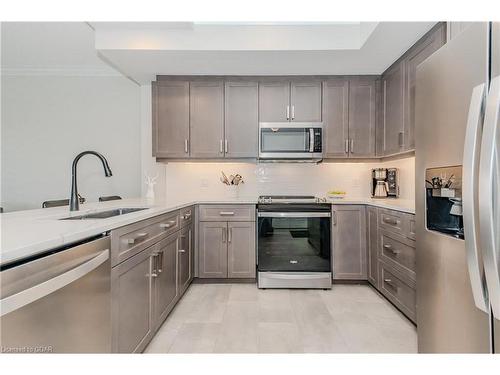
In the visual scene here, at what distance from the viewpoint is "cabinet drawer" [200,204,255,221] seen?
3.12 m

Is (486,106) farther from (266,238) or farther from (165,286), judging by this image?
(266,238)

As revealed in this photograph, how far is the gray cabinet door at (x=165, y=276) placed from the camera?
1939mm

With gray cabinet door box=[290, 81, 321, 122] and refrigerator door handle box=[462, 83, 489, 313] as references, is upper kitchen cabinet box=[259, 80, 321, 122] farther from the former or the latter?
refrigerator door handle box=[462, 83, 489, 313]

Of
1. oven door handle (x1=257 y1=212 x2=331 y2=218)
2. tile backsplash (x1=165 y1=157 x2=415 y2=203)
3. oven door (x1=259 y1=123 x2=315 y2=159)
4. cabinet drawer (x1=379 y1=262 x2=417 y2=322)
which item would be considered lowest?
cabinet drawer (x1=379 y1=262 x2=417 y2=322)

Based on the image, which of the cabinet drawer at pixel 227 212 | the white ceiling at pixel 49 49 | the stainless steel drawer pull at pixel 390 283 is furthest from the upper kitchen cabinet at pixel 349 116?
the white ceiling at pixel 49 49

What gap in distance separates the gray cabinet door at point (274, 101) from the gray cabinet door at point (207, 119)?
0.46 metres

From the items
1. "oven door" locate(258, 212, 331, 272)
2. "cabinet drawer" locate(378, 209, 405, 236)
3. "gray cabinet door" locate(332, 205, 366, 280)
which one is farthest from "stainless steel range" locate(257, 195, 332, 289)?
"cabinet drawer" locate(378, 209, 405, 236)

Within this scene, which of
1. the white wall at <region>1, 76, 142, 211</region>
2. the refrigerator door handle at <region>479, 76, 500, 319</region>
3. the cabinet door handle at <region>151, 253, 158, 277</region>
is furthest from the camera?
the white wall at <region>1, 76, 142, 211</region>

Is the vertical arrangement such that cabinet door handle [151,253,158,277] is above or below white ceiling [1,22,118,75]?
below

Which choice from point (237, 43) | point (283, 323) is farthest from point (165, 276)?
point (237, 43)

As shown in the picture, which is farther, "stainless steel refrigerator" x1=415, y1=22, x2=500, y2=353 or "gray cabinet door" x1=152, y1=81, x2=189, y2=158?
"gray cabinet door" x1=152, y1=81, x2=189, y2=158

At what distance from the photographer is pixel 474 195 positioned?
3.33ft

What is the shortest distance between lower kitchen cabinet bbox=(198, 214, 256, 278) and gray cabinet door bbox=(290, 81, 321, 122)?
1.35m
